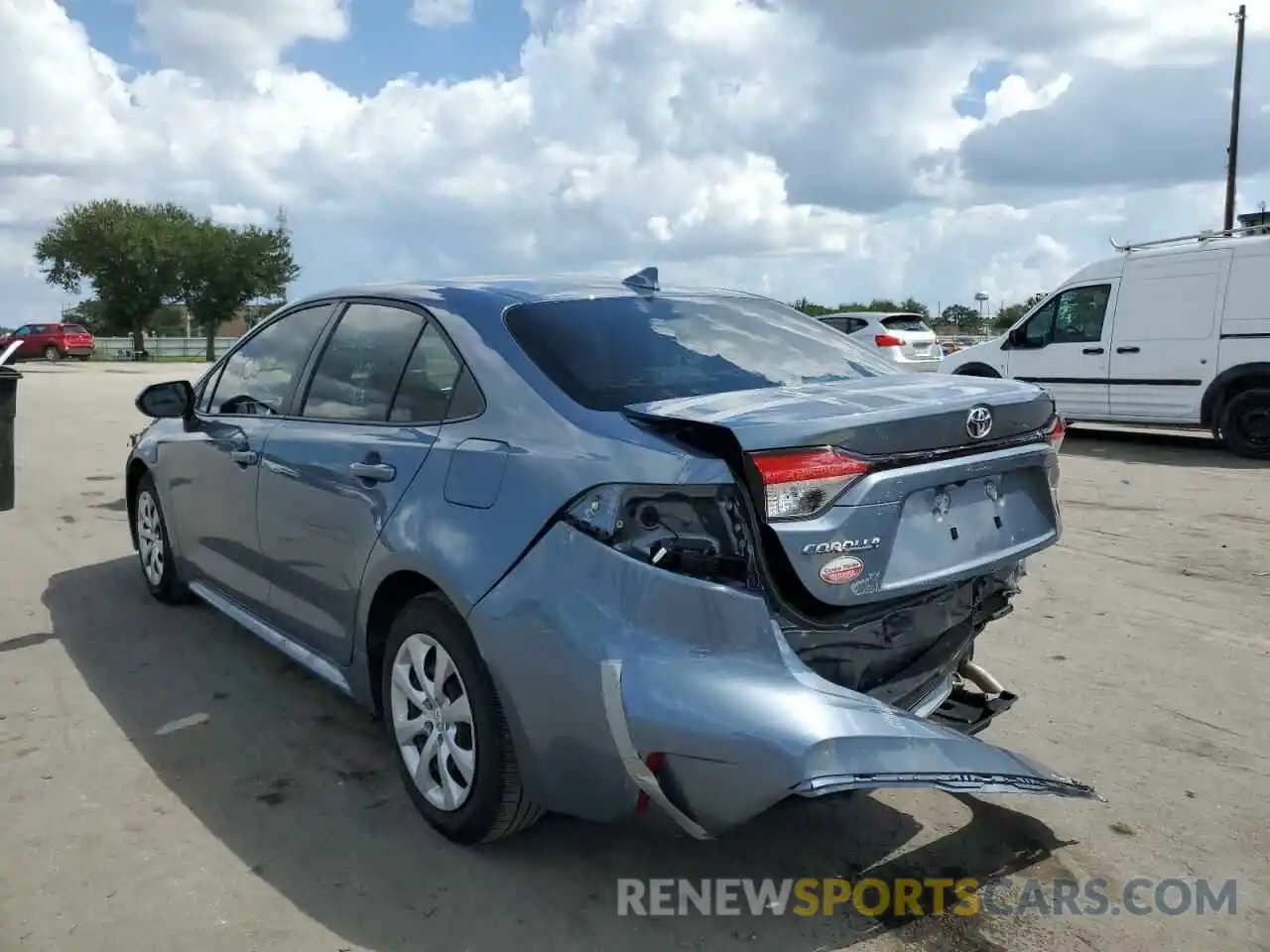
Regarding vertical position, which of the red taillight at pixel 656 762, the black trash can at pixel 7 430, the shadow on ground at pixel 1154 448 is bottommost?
the shadow on ground at pixel 1154 448

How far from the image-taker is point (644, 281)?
4.00 meters

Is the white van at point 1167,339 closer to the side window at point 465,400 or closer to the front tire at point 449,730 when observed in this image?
the side window at point 465,400

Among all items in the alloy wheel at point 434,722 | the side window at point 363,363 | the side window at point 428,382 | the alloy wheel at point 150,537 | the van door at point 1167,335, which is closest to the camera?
the alloy wheel at point 434,722

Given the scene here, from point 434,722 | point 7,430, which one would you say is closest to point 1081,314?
point 7,430

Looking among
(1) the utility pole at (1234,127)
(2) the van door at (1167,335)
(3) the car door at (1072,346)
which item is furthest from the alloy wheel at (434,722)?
(1) the utility pole at (1234,127)

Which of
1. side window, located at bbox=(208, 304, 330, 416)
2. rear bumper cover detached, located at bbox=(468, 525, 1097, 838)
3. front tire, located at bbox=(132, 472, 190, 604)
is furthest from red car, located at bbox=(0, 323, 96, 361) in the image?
rear bumper cover detached, located at bbox=(468, 525, 1097, 838)

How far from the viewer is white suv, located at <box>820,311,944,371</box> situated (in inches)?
668

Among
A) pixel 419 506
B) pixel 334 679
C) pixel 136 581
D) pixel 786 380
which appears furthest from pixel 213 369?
pixel 786 380

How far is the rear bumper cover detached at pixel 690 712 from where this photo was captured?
2.57m

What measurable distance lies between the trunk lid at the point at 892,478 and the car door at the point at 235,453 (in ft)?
6.74

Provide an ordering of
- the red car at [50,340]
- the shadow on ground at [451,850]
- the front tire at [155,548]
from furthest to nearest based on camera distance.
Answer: the red car at [50,340]
the front tire at [155,548]
the shadow on ground at [451,850]

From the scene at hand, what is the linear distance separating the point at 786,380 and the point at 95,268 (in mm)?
57202

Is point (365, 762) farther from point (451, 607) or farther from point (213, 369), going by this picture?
point (213, 369)

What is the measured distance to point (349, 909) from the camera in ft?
9.62
